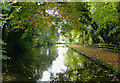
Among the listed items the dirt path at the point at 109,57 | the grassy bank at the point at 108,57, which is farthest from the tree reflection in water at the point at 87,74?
the dirt path at the point at 109,57

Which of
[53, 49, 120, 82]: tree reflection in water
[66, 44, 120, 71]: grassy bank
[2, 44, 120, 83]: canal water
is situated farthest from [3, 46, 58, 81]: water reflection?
[66, 44, 120, 71]: grassy bank

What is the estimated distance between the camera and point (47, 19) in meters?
6.43

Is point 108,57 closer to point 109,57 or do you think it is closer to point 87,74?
point 109,57

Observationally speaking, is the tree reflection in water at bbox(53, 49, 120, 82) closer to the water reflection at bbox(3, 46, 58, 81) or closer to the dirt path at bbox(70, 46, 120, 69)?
the dirt path at bbox(70, 46, 120, 69)

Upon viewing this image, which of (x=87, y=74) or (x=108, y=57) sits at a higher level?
(x=87, y=74)

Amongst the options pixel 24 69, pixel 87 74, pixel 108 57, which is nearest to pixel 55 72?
pixel 87 74

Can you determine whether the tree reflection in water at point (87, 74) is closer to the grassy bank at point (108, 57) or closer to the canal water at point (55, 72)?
the canal water at point (55, 72)

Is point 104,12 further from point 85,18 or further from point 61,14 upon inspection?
point 61,14

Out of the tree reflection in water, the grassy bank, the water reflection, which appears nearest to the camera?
the tree reflection in water

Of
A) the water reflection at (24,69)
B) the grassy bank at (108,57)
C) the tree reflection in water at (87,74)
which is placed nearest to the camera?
the tree reflection in water at (87,74)

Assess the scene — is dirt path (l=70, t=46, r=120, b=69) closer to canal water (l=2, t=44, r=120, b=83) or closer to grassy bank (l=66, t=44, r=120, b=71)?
grassy bank (l=66, t=44, r=120, b=71)

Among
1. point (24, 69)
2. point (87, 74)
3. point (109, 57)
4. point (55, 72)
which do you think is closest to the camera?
point (87, 74)

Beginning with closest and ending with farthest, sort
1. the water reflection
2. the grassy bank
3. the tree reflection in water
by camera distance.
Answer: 1. the tree reflection in water
2. the water reflection
3. the grassy bank

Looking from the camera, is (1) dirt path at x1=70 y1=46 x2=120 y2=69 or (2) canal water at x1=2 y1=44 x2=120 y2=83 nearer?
(2) canal water at x1=2 y1=44 x2=120 y2=83
